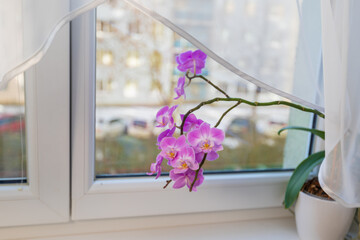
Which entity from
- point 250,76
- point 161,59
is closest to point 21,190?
point 161,59

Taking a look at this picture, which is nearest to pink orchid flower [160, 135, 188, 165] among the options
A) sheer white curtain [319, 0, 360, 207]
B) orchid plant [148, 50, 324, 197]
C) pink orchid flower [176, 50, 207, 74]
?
orchid plant [148, 50, 324, 197]

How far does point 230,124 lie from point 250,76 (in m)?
0.29

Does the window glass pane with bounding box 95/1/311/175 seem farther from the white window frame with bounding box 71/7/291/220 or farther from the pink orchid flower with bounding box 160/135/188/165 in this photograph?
the pink orchid flower with bounding box 160/135/188/165

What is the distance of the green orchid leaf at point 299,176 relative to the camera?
944mm

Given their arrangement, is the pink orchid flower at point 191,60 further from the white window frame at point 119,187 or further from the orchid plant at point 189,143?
the white window frame at point 119,187

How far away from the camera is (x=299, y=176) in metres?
0.95

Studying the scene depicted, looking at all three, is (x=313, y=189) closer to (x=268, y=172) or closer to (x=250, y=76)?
(x=268, y=172)

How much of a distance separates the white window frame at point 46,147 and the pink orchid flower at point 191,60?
0.82 ft

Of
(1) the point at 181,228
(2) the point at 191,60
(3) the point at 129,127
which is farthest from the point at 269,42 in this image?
(1) the point at 181,228

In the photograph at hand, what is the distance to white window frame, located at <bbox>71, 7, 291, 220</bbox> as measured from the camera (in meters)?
0.85

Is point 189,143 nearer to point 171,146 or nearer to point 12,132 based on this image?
point 171,146

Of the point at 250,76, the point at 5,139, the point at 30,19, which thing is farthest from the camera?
the point at 5,139

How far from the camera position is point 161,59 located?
36.0 inches

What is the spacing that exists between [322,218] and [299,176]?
0.37 feet
